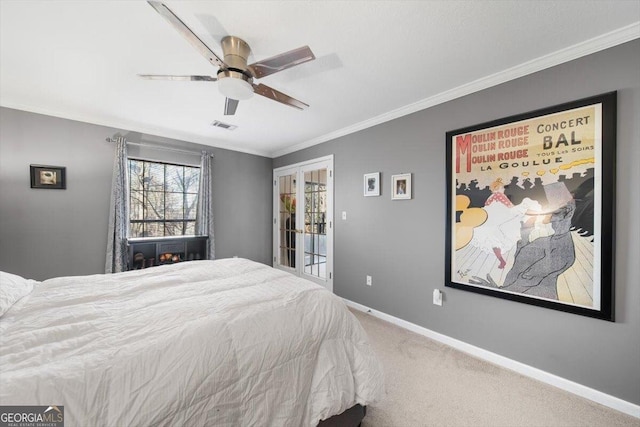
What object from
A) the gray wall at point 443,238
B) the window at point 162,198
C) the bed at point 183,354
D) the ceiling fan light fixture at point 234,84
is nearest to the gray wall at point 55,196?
the window at point 162,198

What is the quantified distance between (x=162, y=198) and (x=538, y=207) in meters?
4.50

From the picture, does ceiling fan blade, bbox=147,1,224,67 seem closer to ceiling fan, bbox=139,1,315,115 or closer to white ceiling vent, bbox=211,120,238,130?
ceiling fan, bbox=139,1,315,115

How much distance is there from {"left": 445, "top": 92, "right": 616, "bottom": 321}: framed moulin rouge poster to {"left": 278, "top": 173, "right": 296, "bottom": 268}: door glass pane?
2.70 meters

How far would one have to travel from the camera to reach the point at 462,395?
1.79 metres

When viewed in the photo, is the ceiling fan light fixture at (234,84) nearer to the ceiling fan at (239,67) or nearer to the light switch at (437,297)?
the ceiling fan at (239,67)

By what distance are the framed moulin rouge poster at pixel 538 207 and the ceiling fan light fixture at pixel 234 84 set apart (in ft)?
6.42

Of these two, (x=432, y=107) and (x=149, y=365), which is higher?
(x=432, y=107)

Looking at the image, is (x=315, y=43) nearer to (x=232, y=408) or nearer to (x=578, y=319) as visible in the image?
(x=232, y=408)

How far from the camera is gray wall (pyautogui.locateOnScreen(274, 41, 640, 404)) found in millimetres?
1636

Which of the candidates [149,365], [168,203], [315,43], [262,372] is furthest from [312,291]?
[168,203]

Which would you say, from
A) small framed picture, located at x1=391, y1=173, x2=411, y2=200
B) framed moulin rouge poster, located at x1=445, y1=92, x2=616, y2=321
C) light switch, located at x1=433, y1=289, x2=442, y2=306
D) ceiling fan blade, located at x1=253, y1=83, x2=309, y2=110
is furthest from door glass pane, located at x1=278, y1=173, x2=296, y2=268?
framed moulin rouge poster, located at x1=445, y1=92, x2=616, y2=321

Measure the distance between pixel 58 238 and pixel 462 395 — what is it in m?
4.47

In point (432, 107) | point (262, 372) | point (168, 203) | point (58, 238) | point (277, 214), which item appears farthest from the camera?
point (277, 214)

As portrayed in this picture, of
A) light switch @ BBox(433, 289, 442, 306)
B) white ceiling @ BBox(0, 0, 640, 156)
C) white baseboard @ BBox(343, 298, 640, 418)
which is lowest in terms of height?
white baseboard @ BBox(343, 298, 640, 418)
